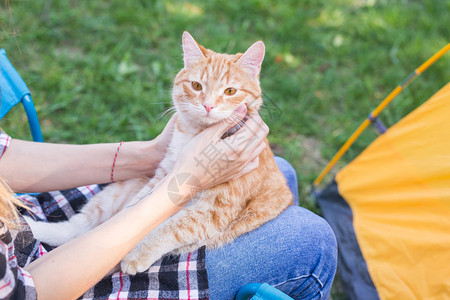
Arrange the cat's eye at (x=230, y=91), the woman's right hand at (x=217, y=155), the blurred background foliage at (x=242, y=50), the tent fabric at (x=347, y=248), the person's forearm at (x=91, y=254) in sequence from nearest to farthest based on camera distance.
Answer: the person's forearm at (x=91, y=254) → the woman's right hand at (x=217, y=155) → the cat's eye at (x=230, y=91) → the tent fabric at (x=347, y=248) → the blurred background foliage at (x=242, y=50)

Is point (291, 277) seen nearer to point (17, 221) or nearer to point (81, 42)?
point (17, 221)

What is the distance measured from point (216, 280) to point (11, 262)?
2.13 feet

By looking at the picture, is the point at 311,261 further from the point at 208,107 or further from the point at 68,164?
the point at 68,164

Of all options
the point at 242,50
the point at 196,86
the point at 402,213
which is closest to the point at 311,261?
the point at 402,213

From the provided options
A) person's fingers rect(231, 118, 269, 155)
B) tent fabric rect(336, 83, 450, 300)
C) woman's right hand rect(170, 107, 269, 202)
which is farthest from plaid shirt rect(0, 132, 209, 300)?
tent fabric rect(336, 83, 450, 300)

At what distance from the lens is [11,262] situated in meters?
1.01

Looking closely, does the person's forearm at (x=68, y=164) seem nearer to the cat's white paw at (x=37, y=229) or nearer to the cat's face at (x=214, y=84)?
the cat's white paw at (x=37, y=229)

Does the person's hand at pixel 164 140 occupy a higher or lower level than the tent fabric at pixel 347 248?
higher

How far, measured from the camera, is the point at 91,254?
1124 millimetres

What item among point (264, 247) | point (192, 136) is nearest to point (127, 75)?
Answer: point (192, 136)

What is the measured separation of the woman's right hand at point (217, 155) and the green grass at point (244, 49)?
1173mm

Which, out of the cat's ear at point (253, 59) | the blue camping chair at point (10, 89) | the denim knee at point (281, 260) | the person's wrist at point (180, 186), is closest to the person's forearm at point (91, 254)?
the person's wrist at point (180, 186)

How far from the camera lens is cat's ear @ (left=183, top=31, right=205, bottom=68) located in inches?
64.7

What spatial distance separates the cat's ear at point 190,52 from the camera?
1.64m
